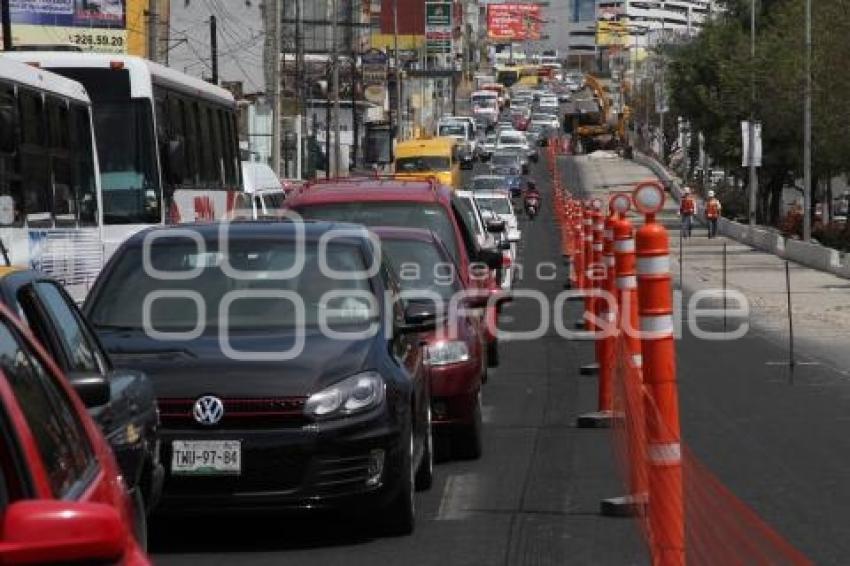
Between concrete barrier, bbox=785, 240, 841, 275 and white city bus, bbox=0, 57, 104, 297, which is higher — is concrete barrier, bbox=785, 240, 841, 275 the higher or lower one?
the lower one

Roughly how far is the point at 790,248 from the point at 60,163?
34886 mm

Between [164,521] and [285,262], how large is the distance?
5.30ft

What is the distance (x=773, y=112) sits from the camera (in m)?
56.6

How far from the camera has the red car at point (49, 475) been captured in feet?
11.2

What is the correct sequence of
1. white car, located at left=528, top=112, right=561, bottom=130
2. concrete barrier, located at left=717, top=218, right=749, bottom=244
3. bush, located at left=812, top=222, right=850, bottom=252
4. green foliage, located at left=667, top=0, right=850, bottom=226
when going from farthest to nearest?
1. white car, located at left=528, top=112, right=561, bottom=130
2. concrete barrier, located at left=717, top=218, right=749, bottom=244
3. bush, located at left=812, top=222, right=850, bottom=252
4. green foliage, located at left=667, top=0, right=850, bottom=226

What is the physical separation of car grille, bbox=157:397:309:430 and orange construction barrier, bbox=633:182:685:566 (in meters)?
2.42

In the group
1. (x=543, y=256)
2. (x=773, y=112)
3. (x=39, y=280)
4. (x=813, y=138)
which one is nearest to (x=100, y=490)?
(x=39, y=280)

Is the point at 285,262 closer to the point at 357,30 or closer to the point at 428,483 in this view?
the point at 428,483

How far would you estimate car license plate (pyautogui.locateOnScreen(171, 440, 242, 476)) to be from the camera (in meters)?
9.23

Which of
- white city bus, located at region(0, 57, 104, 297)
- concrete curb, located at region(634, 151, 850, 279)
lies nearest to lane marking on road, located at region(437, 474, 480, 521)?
white city bus, located at region(0, 57, 104, 297)

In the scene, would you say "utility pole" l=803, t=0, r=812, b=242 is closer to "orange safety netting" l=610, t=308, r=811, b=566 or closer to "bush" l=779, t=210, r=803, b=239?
"bush" l=779, t=210, r=803, b=239

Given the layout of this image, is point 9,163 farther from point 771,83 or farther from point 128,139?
point 771,83

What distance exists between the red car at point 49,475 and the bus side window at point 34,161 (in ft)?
38.2

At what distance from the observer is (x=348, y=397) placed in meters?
9.39
